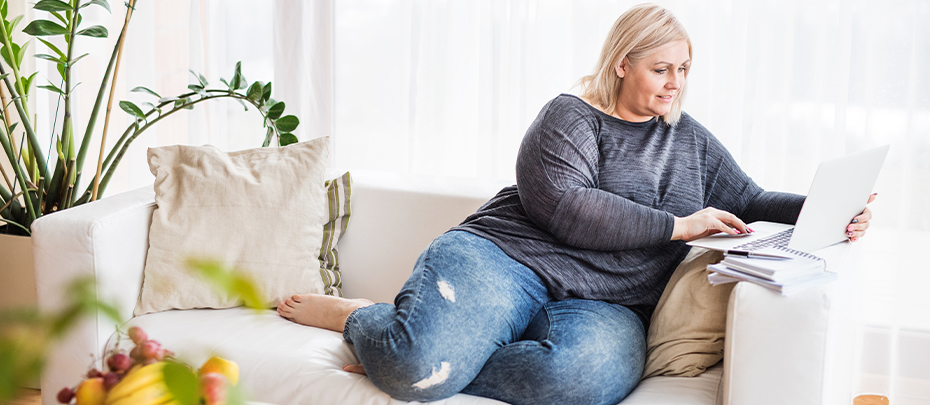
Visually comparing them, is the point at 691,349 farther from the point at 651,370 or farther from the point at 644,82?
the point at 644,82

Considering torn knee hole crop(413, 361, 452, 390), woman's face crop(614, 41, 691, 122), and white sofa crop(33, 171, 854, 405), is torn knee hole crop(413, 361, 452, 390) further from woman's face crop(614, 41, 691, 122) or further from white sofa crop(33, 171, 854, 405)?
woman's face crop(614, 41, 691, 122)

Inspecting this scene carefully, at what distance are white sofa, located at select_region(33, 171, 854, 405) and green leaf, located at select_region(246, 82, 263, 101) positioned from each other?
0.39 meters

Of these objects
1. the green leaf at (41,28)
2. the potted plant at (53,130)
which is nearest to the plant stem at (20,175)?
the potted plant at (53,130)

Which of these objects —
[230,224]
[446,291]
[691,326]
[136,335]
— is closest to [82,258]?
[230,224]

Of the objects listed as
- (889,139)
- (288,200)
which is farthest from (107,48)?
(889,139)

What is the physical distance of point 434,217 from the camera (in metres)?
1.87

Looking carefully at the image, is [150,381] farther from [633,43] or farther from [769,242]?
[633,43]

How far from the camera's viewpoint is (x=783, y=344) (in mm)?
1134

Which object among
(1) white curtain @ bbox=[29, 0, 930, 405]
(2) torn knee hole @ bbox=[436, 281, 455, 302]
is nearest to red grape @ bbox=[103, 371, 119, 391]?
(2) torn knee hole @ bbox=[436, 281, 455, 302]

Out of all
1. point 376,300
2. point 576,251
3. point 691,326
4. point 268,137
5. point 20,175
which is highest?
point 268,137

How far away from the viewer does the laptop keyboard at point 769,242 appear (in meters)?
1.26

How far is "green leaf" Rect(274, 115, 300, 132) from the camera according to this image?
2045 mm

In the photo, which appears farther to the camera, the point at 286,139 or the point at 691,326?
the point at 286,139

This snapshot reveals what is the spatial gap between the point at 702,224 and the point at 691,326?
22 centimetres
